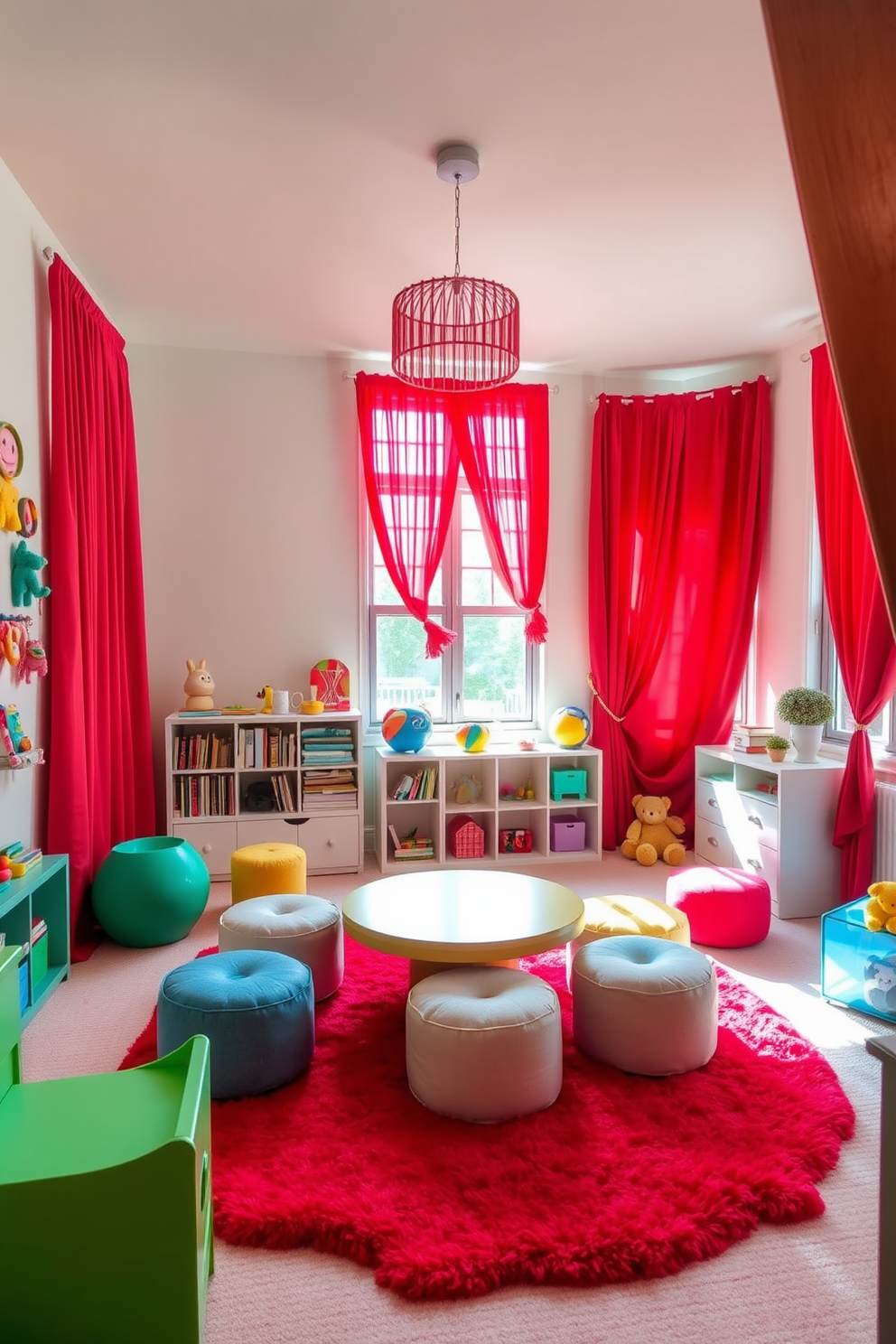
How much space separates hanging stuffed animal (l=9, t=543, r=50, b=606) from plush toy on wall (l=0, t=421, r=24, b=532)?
0.28ft

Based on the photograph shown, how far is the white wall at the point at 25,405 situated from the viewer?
277 cm

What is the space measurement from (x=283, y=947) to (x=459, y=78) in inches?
101

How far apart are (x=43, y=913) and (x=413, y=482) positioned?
277 cm

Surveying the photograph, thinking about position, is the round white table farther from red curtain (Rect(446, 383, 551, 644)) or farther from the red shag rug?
red curtain (Rect(446, 383, 551, 644))

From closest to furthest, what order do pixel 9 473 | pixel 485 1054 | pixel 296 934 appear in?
pixel 485 1054
pixel 296 934
pixel 9 473

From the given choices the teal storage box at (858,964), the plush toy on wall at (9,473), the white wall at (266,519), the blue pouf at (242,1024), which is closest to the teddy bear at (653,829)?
the white wall at (266,519)

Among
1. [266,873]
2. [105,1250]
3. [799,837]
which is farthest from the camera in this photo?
[799,837]

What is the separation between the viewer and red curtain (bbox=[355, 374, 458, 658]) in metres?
4.49

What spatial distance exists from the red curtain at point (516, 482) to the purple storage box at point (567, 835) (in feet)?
3.52

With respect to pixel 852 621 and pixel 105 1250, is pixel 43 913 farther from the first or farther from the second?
pixel 852 621

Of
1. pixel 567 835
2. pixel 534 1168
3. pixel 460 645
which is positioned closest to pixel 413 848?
pixel 567 835

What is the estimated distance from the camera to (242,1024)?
6.98 ft

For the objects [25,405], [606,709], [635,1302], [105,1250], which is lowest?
[635,1302]

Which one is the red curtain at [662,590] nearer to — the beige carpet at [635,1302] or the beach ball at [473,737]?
the beach ball at [473,737]
